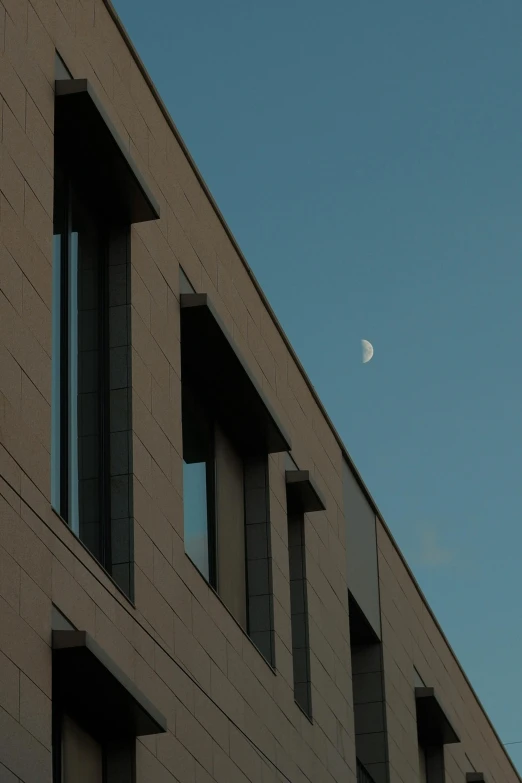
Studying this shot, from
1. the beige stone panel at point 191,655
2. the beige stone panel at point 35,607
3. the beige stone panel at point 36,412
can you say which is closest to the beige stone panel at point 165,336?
the beige stone panel at point 191,655

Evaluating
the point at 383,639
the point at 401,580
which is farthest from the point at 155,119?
the point at 401,580

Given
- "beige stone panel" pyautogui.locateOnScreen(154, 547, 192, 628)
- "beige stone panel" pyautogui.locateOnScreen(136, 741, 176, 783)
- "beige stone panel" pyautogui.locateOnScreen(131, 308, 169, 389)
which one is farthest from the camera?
"beige stone panel" pyautogui.locateOnScreen(131, 308, 169, 389)

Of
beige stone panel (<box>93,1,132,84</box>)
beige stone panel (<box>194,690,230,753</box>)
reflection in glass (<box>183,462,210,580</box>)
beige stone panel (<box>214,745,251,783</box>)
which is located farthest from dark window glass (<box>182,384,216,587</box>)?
beige stone panel (<box>93,1,132,84</box>)

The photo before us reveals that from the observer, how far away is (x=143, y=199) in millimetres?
18125

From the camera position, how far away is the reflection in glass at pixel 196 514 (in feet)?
66.4

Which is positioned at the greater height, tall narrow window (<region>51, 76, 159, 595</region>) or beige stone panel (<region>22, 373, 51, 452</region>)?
tall narrow window (<region>51, 76, 159, 595</region>)

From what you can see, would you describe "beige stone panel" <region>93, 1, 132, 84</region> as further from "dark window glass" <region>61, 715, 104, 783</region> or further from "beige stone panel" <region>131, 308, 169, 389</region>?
"dark window glass" <region>61, 715, 104, 783</region>

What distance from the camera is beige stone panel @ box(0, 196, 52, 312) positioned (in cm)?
1445

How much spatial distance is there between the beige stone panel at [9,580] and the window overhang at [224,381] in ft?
23.5

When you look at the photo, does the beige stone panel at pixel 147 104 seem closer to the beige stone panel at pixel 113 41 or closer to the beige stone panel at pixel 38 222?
the beige stone panel at pixel 113 41

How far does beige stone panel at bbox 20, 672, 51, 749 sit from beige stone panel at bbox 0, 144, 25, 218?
14.6ft

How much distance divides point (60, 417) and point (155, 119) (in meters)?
5.24

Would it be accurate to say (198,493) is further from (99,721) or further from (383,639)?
(383,639)

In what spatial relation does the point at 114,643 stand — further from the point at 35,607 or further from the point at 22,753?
the point at 22,753
